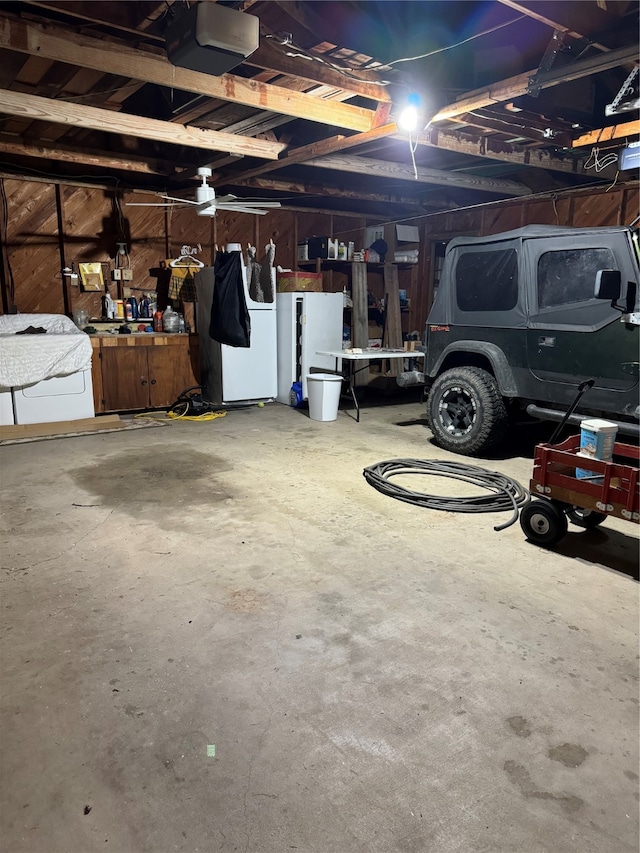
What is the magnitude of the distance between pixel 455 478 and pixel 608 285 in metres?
1.74

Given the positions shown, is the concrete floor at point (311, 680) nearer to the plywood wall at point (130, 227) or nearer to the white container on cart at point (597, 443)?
the white container on cart at point (597, 443)

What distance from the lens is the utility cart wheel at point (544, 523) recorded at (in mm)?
3133

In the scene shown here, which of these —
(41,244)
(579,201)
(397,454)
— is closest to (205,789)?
(397,454)

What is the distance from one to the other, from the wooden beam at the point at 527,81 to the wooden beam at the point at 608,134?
1373 millimetres

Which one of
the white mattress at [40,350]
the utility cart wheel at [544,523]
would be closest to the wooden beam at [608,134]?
the utility cart wheel at [544,523]

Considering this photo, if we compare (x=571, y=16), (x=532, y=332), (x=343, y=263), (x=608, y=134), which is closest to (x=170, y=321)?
(x=343, y=263)

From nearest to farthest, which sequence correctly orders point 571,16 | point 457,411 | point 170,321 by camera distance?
point 571,16
point 457,411
point 170,321

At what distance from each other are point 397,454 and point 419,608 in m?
2.60

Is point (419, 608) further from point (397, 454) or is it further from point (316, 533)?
point (397, 454)

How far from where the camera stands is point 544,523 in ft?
10.4

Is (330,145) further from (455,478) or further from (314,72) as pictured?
(455,478)

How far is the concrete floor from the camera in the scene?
1.49m

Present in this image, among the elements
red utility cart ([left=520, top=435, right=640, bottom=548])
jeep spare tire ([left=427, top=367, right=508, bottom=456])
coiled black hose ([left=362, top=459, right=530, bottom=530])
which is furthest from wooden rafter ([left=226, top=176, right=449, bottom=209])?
red utility cart ([left=520, top=435, right=640, bottom=548])

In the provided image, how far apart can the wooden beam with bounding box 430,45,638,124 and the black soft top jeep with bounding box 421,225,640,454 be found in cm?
115
